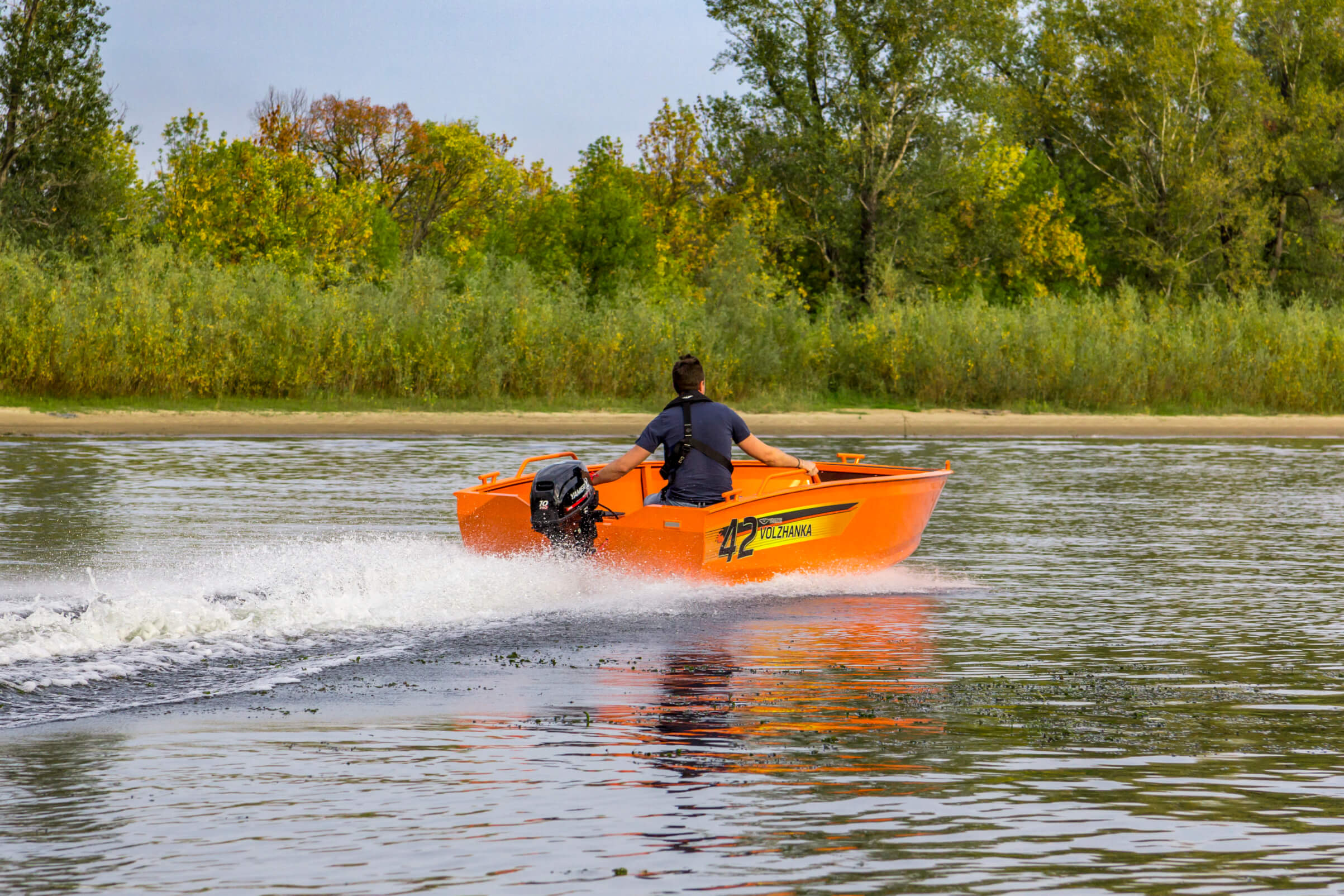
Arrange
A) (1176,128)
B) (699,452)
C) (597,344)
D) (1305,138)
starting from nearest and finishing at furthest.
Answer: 1. (699,452)
2. (597,344)
3. (1176,128)
4. (1305,138)

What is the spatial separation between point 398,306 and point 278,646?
81.1ft

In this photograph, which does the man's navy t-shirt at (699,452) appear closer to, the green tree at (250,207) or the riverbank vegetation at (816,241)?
the riverbank vegetation at (816,241)

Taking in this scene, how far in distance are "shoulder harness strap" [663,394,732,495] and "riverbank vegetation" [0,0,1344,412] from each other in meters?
20.4

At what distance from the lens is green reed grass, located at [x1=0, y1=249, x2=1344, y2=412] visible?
30.5 m

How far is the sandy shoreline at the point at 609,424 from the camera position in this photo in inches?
1102

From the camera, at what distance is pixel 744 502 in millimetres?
11289

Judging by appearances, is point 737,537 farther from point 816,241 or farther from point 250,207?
point 816,241

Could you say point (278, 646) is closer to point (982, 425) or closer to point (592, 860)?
Answer: point (592, 860)

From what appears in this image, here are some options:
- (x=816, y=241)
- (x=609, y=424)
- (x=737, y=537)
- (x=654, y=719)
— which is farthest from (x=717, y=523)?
(x=816, y=241)

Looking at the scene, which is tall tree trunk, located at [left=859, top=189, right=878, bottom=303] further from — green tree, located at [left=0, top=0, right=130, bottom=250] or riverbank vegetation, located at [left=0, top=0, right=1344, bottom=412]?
green tree, located at [left=0, top=0, right=130, bottom=250]

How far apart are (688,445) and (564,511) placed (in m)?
1.09

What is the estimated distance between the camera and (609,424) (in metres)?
29.7

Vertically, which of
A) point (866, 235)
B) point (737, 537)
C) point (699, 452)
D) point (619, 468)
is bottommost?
point (737, 537)

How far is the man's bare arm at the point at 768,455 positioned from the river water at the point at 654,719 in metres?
0.93
